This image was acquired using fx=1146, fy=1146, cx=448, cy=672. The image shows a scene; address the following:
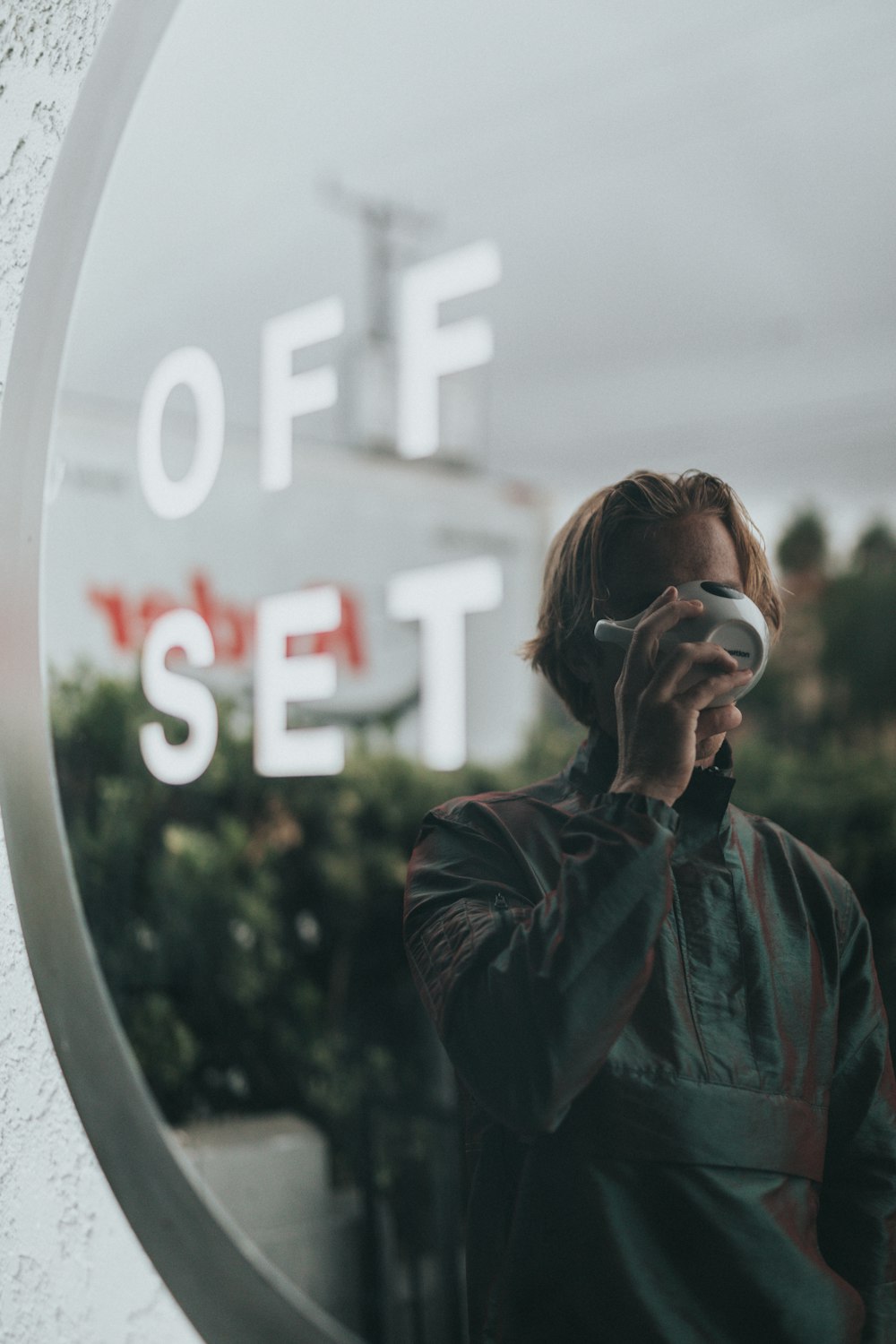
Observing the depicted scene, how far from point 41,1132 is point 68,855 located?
26 cm

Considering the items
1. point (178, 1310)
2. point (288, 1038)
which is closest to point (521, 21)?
point (178, 1310)

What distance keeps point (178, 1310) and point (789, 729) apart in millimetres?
730

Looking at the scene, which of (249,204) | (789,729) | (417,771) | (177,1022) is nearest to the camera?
(789,729)

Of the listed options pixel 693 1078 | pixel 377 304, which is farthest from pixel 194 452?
pixel 377 304

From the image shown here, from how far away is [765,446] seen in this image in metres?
1.01

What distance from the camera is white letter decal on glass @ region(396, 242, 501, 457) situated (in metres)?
1.24

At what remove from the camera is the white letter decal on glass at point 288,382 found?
50.0 inches

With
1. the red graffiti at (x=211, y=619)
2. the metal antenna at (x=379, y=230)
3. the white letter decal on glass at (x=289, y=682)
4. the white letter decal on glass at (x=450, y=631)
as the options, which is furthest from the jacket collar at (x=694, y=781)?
the metal antenna at (x=379, y=230)

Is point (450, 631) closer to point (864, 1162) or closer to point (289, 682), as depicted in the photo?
point (289, 682)

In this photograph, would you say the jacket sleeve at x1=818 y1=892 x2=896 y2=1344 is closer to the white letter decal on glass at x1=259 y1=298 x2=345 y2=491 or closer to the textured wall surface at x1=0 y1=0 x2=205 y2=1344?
the textured wall surface at x1=0 y1=0 x2=205 y2=1344

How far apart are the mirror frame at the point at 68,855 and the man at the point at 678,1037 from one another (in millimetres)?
361

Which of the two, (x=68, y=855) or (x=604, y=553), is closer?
(x=604, y=553)

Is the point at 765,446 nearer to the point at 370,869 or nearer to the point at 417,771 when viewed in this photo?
the point at 417,771

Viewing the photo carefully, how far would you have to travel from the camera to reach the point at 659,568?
2.48ft
